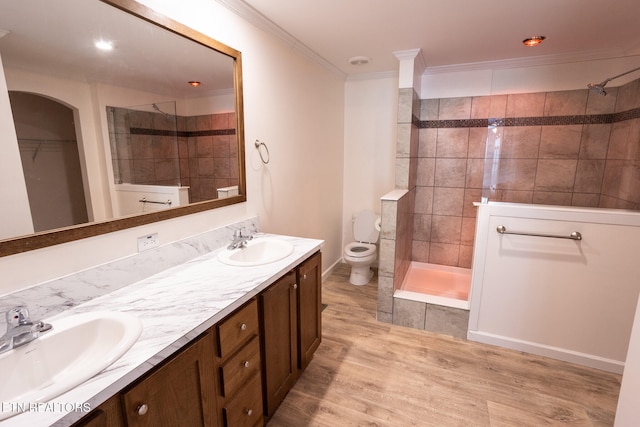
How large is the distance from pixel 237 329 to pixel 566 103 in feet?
11.0

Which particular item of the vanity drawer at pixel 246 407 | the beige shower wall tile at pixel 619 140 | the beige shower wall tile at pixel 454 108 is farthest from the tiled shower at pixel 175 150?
the beige shower wall tile at pixel 619 140

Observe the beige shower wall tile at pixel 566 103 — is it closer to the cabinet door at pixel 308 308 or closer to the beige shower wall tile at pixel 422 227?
the beige shower wall tile at pixel 422 227

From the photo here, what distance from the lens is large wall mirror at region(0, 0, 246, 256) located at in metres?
1.03

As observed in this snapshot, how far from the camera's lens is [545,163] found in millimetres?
2916

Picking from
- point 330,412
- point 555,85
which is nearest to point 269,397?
point 330,412

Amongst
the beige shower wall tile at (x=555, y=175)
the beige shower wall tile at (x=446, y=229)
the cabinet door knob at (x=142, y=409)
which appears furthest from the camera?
the beige shower wall tile at (x=446, y=229)

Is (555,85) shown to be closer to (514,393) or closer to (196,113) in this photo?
(514,393)

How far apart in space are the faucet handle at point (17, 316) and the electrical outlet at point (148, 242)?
0.48 meters

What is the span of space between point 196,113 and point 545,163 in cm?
307

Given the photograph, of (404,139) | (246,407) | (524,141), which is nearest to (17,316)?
(246,407)

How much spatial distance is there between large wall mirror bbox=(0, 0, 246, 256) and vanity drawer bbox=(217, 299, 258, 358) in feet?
2.06

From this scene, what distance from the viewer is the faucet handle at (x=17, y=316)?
93 centimetres

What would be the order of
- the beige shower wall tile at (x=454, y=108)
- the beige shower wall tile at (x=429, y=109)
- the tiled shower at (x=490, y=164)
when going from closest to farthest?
1. the tiled shower at (x=490, y=164)
2. the beige shower wall tile at (x=454, y=108)
3. the beige shower wall tile at (x=429, y=109)

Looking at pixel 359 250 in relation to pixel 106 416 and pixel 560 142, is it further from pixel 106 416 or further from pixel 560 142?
pixel 106 416
